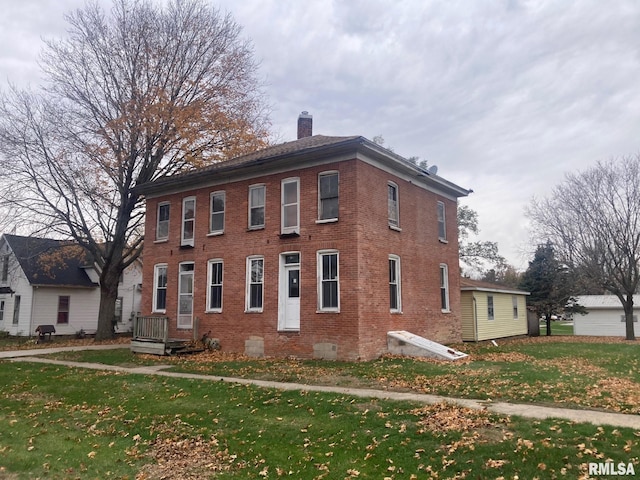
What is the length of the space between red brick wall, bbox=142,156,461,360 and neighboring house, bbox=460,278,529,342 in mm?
2957

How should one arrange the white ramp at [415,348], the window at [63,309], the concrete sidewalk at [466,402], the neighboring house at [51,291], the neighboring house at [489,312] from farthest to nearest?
the window at [63,309]
the neighboring house at [51,291]
the neighboring house at [489,312]
the white ramp at [415,348]
the concrete sidewalk at [466,402]

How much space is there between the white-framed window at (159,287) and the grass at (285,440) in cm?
1024

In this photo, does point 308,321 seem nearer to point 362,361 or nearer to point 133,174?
point 362,361

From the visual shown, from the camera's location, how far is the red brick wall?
15117mm

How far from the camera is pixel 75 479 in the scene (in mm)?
5957

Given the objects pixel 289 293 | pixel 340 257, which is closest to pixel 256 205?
pixel 289 293

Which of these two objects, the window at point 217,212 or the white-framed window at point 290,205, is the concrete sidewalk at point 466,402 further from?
the window at point 217,212

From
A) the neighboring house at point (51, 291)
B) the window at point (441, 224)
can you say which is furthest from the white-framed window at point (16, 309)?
the window at point (441, 224)

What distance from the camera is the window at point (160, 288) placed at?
20.1 metres

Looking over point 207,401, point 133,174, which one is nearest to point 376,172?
point 207,401

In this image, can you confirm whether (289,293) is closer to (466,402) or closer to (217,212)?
(217,212)

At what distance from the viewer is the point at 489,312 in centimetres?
2502

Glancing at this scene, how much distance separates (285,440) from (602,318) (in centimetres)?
3973

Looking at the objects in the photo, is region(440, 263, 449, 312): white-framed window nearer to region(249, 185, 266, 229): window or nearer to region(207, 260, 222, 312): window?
region(249, 185, 266, 229): window
